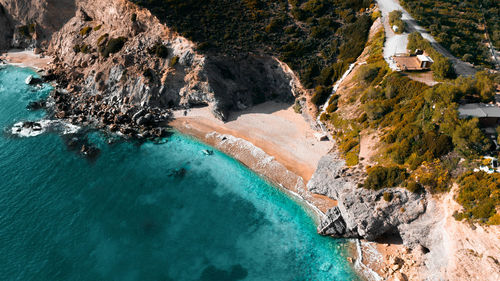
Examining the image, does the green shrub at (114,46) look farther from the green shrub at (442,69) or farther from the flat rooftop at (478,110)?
the flat rooftop at (478,110)

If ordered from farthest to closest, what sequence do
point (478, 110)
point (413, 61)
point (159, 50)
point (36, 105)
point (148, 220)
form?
point (36, 105) < point (159, 50) < point (413, 61) < point (148, 220) < point (478, 110)

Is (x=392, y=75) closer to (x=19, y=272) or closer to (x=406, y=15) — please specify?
(x=406, y=15)

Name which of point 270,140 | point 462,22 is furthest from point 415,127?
point 462,22

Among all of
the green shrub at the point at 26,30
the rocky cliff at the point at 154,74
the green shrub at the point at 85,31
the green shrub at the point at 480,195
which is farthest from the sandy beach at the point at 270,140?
the green shrub at the point at 26,30

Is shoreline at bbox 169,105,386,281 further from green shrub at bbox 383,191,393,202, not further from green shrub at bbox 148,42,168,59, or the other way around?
green shrub at bbox 148,42,168,59

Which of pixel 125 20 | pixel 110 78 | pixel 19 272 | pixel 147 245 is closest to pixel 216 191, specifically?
pixel 147 245

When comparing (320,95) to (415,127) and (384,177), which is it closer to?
(415,127)
